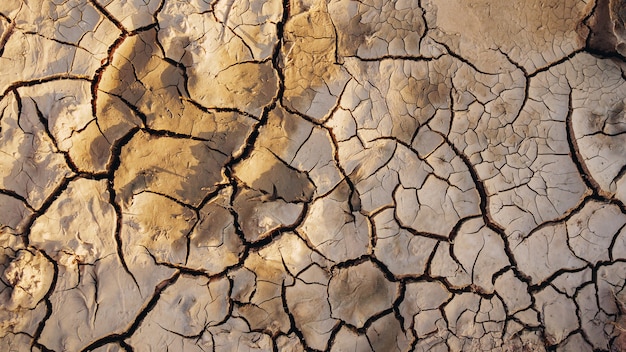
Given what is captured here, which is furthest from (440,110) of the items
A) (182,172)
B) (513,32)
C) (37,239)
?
(37,239)

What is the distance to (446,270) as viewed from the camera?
242cm

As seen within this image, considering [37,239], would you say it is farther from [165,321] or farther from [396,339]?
[396,339]

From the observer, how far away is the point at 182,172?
7.91 feet

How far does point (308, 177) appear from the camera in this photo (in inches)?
96.1

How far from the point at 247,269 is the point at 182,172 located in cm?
63

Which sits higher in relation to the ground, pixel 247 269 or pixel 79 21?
pixel 79 21

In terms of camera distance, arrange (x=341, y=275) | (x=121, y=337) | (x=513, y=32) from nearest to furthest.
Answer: (x=121, y=337) → (x=341, y=275) → (x=513, y=32)

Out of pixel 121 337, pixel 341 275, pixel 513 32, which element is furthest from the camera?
pixel 513 32

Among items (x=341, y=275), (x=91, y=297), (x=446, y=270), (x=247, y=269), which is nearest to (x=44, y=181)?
(x=91, y=297)

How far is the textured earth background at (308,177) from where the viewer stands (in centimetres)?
229

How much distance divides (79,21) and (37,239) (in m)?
1.17

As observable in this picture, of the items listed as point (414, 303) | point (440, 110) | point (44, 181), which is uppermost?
point (440, 110)

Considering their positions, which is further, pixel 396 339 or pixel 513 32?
pixel 513 32

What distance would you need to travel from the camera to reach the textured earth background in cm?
229
